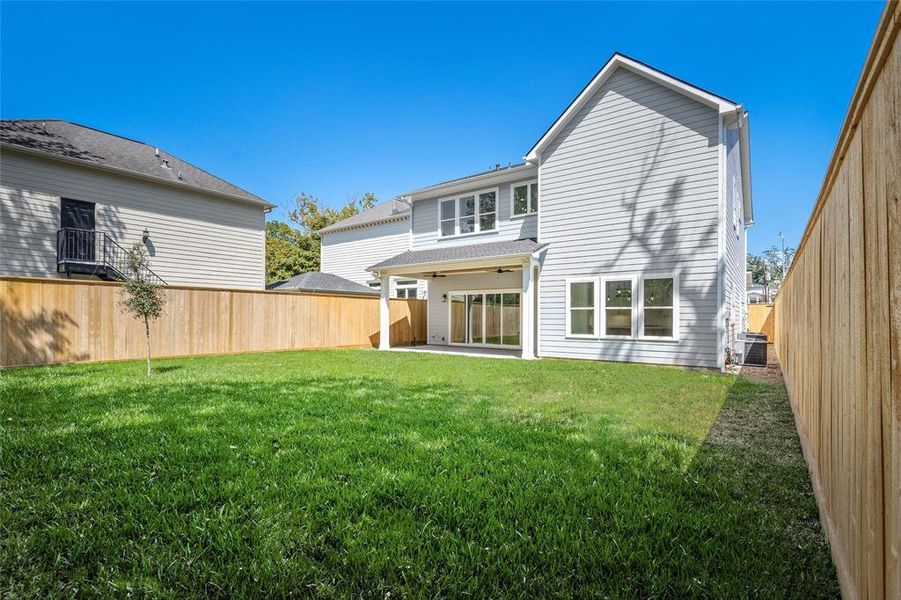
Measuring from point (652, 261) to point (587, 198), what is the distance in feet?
8.28

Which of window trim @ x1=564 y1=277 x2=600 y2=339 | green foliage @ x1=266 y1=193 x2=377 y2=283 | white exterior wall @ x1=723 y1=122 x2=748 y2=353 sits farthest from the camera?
green foliage @ x1=266 y1=193 x2=377 y2=283

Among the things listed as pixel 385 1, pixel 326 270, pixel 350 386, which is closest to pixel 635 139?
pixel 385 1

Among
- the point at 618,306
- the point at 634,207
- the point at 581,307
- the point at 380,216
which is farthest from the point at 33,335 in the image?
the point at 380,216

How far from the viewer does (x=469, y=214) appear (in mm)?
15250

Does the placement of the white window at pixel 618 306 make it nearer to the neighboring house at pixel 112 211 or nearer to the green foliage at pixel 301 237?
the neighboring house at pixel 112 211

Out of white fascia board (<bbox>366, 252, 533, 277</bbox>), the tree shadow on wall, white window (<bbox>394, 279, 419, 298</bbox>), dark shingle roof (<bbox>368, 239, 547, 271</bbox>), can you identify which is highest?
dark shingle roof (<bbox>368, 239, 547, 271</bbox>)

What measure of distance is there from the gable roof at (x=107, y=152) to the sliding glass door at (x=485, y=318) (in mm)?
8998

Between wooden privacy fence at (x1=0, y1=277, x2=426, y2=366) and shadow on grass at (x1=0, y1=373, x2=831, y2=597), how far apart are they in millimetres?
5726

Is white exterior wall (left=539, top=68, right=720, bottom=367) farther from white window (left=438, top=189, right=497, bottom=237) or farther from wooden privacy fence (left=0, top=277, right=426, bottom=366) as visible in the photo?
wooden privacy fence (left=0, top=277, right=426, bottom=366)

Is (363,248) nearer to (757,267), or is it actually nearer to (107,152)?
(107,152)

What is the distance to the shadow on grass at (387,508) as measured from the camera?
211 cm

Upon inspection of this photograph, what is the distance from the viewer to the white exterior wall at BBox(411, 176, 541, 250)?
45.6 ft

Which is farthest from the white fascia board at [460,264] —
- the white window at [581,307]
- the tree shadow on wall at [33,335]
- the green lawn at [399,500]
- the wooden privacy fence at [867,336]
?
the wooden privacy fence at [867,336]

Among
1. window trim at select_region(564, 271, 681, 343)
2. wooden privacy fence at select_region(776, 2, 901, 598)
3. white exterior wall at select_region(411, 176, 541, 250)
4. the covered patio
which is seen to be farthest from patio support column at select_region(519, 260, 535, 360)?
wooden privacy fence at select_region(776, 2, 901, 598)
